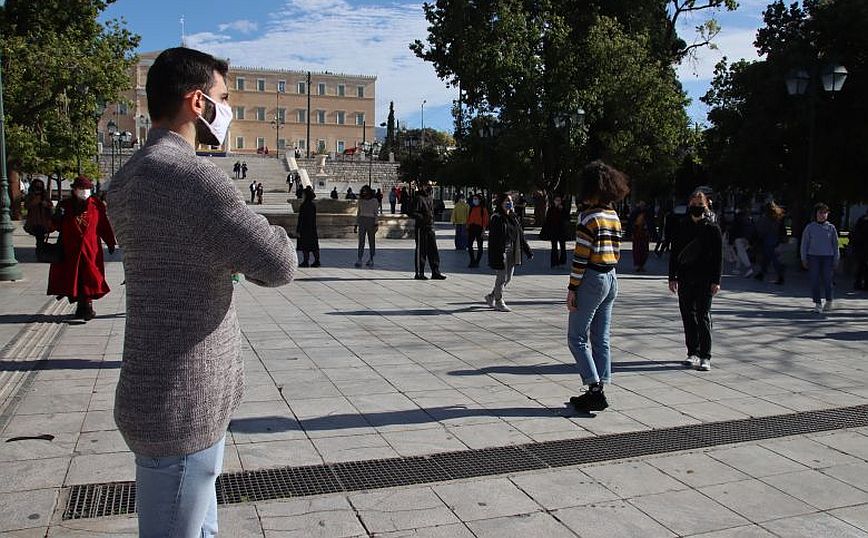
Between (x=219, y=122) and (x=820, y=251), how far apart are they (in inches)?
465

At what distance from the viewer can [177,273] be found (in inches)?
83.3

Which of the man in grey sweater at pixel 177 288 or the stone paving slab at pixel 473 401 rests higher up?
the man in grey sweater at pixel 177 288

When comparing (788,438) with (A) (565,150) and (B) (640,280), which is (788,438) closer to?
(B) (640,280)

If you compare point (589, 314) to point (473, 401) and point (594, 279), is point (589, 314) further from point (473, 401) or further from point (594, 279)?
point (473, 401)

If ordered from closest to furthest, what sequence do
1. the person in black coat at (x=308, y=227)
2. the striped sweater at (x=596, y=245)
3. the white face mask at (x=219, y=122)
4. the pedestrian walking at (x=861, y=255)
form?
1. the white face mask at (x=219, y=122)
2. the striped sweater at (x=596, y=245)
3. the pedestrian walking at (x=861, y=255)
4. the person in black coat at (x=308, y=227)

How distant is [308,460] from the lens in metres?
4.88

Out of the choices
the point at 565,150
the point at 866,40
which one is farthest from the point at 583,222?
the point at 565,150

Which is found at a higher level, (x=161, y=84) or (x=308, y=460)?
(x=161, y=84)

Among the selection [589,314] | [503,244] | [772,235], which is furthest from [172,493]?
[772,235]

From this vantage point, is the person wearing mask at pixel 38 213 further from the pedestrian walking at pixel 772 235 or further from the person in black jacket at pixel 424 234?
the pedestrian walking at pixel 772 235

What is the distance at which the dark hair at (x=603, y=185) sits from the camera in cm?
A: 604

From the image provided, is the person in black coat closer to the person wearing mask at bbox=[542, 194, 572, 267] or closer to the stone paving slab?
the stone paving slab

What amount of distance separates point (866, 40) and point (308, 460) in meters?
20.2

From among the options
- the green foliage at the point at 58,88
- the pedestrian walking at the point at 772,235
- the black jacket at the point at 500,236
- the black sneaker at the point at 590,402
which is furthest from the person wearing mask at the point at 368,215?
the black sneaker at the point at 590,402
